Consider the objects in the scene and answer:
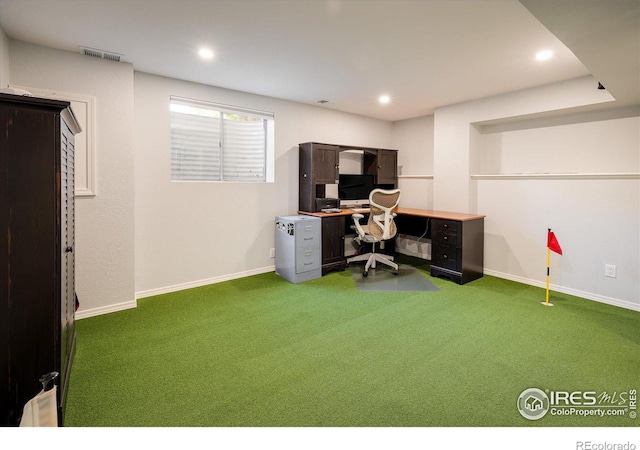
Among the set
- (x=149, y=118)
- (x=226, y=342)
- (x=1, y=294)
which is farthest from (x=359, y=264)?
(x=1, y=294)

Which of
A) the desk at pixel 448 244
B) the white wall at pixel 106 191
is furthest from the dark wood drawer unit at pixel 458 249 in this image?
the white wall at pixel 106 191

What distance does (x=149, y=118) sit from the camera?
12.2 feet

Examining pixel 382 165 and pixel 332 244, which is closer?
pixel 332 244

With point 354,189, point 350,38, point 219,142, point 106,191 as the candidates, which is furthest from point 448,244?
point 106,191

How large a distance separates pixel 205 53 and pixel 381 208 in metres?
2.71

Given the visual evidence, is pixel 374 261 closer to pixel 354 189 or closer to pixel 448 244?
pixel 448 244

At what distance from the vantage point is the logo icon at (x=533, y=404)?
1.88 metres

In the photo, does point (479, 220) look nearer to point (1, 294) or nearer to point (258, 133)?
point (258, 133)

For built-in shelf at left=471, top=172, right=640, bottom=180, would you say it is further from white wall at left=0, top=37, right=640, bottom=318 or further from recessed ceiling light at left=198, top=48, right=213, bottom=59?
recessed ceiling light at left=198, top=48, right=213, bottom=59

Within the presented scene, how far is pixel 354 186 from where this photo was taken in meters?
5.56

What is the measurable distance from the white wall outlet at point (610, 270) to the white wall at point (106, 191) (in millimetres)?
5038

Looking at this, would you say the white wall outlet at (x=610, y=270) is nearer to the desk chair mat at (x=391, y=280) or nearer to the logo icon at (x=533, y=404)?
the desk chair mat at (x=391, y=280)
